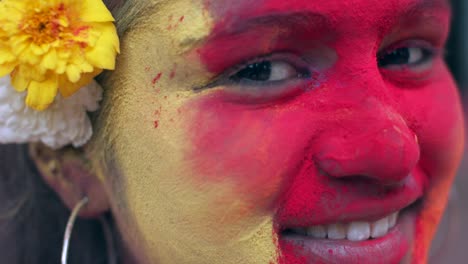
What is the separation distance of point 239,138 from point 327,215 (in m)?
0.22

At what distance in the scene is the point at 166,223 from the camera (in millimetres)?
A: 1336

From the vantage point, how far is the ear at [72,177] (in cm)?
Result: 149

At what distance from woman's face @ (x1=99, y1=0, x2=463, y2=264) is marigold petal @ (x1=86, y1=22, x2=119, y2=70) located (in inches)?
1.7

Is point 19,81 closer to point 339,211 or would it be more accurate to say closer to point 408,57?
point 339,211

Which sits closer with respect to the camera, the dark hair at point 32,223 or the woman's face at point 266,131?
the woman's face at point 266,131

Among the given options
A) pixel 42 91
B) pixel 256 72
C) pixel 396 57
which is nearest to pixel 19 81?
pixel 42 91

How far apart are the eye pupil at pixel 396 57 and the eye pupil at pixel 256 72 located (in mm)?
257

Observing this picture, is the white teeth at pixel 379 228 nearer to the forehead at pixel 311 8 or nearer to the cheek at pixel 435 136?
the cheek at pixel 435 136

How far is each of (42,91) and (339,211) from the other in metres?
0.62

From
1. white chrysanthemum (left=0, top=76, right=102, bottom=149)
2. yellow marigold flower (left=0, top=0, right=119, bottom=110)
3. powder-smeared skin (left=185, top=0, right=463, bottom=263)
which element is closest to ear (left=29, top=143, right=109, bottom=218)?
white chrysanthemum (left=0, top=76, right=102, bottom=149)

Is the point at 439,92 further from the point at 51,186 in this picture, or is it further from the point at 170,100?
the point at 51,186

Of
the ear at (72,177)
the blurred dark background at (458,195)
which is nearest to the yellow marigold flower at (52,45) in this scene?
the ear at (72,177)

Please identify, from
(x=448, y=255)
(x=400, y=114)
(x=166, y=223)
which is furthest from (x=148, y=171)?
(x=448, y=255)

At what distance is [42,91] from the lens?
4.29ft
